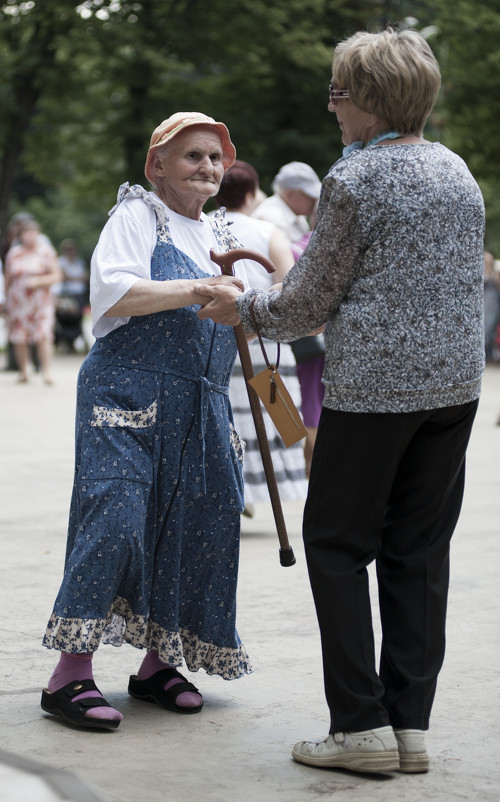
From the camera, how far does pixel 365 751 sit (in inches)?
132

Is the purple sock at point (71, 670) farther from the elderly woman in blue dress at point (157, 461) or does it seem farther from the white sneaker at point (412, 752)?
the white sneaker at point (412, 752)

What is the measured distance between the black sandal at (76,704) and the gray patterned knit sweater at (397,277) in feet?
3.94

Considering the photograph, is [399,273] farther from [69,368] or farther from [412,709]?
[69,368]

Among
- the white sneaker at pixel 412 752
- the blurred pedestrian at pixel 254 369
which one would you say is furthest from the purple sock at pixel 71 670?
the blurred pedestrian at pixel 254 369

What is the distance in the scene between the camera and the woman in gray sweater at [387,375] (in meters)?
Result: 3.21

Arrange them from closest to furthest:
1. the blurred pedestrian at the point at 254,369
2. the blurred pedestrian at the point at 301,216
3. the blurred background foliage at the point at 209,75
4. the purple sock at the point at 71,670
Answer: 1. the purple sock at the point at 71,670
2. the blurred pedestrian at the point at 254,369
3. the blurred pedestrian at the point at 301,216
4. the blurred background foliage at the point at 209,75

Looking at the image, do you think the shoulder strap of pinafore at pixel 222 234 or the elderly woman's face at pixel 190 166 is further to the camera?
the shoulder strap of pinafore at pixel 222 234

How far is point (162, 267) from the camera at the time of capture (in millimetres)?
3893

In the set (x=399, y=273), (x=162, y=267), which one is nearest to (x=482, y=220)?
(x=399, y=273)

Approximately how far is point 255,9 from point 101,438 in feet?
73.2

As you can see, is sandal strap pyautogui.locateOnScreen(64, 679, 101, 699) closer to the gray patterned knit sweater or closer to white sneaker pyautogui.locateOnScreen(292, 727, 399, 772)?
white sneaker pyautogui.locateOnScreen(292, 727, 399, 772)

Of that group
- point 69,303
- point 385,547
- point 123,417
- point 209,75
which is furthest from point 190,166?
point 209,75

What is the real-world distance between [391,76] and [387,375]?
733 millimetres

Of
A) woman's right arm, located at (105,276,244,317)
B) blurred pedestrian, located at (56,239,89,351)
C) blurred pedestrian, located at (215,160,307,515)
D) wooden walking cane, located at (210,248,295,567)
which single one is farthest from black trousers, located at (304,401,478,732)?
blurred pedestrian, located at (56,239,89,351)
